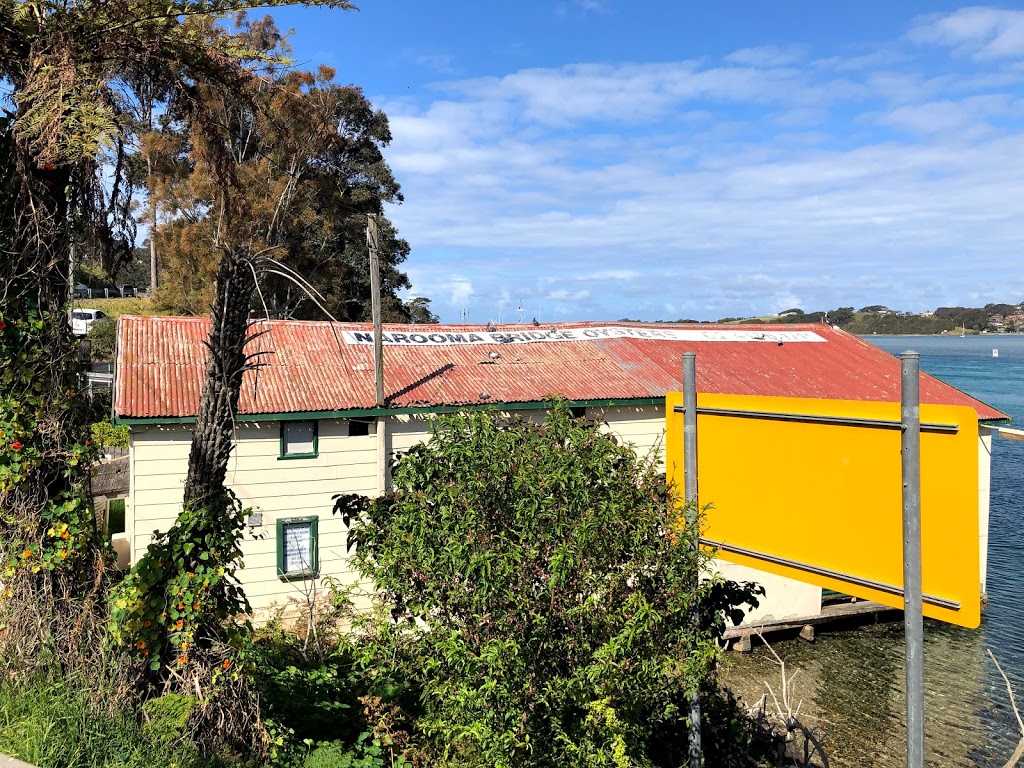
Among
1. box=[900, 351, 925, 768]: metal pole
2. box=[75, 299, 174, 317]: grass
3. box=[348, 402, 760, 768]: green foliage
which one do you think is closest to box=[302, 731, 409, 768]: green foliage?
box=[348, 402, 760, 768]: green foliage

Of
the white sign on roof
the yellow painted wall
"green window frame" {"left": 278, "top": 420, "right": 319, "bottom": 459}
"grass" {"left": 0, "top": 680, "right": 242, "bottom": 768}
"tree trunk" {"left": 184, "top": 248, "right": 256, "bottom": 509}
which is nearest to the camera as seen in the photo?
the yellow painted wall

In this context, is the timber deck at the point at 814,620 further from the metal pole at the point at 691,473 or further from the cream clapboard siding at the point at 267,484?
the metal pole at the point at 691,473

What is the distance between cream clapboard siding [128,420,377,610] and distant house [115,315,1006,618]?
0.02 meters

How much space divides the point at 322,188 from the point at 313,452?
18.6 metres

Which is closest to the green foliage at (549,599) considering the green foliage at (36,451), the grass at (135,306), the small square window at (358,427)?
the green foliage at (36,451)

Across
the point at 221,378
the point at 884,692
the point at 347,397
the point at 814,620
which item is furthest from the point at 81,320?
the point at 884,692

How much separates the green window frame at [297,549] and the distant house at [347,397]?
0.02 meters

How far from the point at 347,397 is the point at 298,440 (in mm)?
1371

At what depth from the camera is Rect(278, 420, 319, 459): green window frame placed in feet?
49.1

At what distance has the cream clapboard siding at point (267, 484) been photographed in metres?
14.0

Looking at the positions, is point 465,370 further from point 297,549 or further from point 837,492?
point 837,492

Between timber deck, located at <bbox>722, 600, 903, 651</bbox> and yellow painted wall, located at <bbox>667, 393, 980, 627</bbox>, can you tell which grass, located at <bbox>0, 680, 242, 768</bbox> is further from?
timber deck, located at <bbox>722, 600, 903, 651</bbox>

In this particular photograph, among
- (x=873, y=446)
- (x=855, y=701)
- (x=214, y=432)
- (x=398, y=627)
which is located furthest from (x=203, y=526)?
(x=855, y=701)

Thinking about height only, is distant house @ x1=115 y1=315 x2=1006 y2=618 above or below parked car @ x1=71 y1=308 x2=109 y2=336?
below
